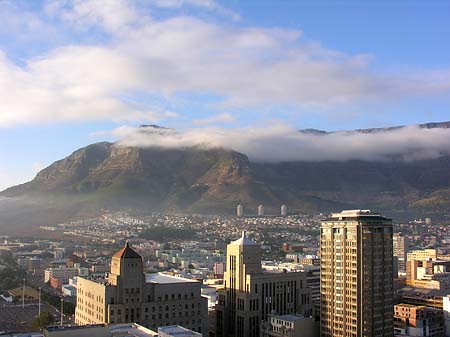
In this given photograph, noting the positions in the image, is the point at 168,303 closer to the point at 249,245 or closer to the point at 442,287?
the point at 249,245

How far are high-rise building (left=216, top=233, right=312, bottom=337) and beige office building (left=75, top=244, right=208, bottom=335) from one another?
15.0 ft

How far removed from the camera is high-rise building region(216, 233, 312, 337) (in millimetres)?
62469

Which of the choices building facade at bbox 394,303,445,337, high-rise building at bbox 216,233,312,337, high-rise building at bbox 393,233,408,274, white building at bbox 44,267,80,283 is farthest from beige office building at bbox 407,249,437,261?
high-rise building at bbox 216,233,312,337

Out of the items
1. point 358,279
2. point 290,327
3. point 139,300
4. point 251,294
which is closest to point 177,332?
point 139,300

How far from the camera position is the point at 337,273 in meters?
58.8

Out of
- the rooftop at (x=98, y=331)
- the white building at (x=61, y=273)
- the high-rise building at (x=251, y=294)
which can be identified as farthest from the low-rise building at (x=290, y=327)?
the white building at (x=61, y=273)

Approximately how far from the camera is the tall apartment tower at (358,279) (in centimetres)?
5669

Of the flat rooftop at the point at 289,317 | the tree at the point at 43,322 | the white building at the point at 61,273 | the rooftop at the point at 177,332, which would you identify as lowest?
the tree at the point at 43,322

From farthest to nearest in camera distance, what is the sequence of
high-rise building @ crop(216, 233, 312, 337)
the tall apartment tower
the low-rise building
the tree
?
the tree < high-rise building @ crop(216, 233, 312, 337) < the low-rise building < the tall apartment tower

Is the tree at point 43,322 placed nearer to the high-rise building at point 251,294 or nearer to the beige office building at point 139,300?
the beige office building at point 139,300

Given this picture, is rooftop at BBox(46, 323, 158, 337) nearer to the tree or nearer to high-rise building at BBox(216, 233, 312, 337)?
high-rise building at BBox(216, 233, 312, 337)

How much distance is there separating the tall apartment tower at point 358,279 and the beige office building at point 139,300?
12.3 meters

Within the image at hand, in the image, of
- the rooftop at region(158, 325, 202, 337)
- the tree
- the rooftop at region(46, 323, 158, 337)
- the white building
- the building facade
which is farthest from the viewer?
the white building

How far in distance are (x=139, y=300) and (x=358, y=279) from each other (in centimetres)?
1991
